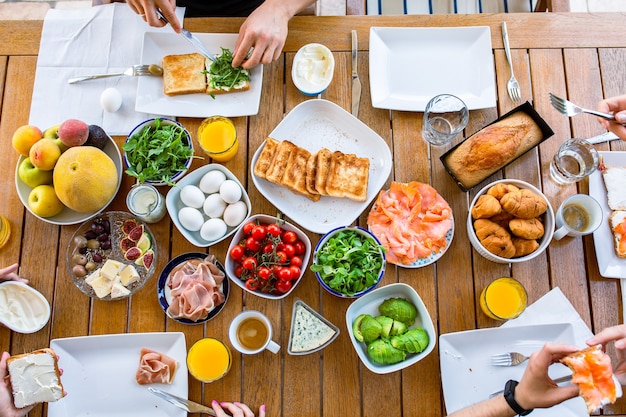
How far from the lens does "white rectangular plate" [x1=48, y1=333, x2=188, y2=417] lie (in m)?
1.36

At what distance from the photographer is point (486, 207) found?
52.8 inches

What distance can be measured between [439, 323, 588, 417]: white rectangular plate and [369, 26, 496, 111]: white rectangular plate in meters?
0.74

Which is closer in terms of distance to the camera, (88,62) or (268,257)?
(268,257)

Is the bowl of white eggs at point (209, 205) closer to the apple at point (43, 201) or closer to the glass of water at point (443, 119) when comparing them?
the apple at point (43, 201)

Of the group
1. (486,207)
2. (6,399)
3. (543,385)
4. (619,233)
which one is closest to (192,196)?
(6,399)

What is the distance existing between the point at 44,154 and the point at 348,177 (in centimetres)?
93

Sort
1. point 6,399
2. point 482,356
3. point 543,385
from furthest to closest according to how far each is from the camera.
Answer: point 482,356 < point 6,399 < point 543,385

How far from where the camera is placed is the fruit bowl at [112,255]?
140 cm

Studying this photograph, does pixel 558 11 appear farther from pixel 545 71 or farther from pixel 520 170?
pixel 520 170

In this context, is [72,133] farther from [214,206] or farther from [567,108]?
[567,108]

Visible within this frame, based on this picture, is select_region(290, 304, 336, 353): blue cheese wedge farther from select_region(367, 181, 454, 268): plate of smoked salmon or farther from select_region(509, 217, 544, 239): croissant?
select_region(509, 217, 544, 239): croissant

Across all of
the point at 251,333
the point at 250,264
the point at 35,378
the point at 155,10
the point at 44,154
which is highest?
the point at 155,10

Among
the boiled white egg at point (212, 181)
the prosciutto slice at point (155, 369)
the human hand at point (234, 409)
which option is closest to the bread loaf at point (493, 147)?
the boiled white egg at point (212, 181)

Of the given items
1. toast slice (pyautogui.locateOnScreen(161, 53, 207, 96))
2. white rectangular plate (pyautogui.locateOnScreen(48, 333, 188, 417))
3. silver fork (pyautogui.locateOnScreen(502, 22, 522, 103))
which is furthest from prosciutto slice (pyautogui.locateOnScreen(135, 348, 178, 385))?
silver fork (pyautogui.locateOnScreen(502, 22, 522, 103))
